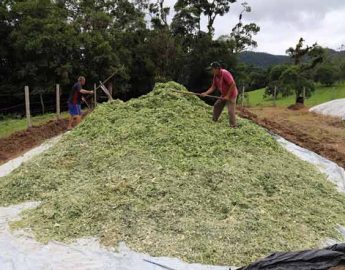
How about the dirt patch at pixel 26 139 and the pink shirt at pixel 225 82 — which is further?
the dirt patch at pixel 26 139

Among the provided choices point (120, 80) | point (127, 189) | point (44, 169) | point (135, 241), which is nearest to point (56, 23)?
point (120, 80)

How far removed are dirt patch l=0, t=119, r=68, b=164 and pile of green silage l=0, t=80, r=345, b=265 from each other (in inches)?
51.0

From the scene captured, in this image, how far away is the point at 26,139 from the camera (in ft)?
29.1

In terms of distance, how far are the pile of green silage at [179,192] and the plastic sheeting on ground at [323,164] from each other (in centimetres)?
29

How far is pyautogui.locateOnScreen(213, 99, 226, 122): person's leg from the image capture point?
7857 millimetres

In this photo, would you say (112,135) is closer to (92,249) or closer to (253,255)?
(92,249)

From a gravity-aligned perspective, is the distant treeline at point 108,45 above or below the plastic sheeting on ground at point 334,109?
above

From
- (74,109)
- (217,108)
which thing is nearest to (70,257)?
(217,108)

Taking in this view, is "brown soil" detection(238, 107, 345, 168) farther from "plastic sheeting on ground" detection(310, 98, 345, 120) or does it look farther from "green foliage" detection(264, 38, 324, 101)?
"green foliage" detection(264, 38, 324, 101)

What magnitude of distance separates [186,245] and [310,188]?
2.18 metres

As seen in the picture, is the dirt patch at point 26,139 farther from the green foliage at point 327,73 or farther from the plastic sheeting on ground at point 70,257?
the green foliage at point 327,73

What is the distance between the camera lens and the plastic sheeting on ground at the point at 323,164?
20.7 feet

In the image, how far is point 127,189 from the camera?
482 cm

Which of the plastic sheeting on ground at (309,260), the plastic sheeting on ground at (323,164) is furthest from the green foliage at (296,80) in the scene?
the plastic sheeting on ground at (309,260)
